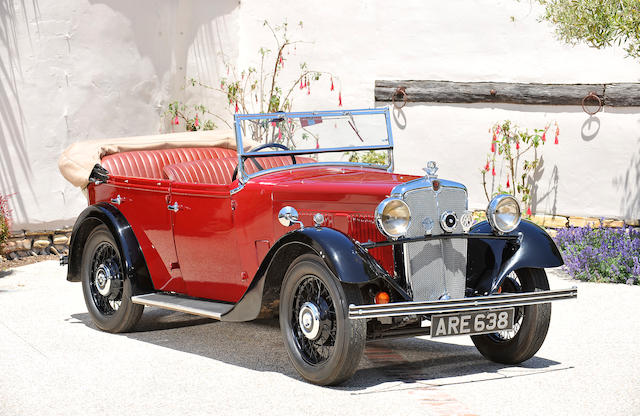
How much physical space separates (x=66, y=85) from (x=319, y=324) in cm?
572

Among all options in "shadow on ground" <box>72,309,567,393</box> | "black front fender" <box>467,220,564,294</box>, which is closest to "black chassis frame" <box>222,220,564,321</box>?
"black front fender" <box>467,220,564,294</box>

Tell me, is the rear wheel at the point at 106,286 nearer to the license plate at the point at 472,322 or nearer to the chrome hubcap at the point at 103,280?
the chrome hubcap at the point at 103,280

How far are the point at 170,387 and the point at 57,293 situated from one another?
11.3 ft

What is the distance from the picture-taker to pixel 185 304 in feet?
18.5

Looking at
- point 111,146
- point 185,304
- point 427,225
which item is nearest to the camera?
point 427,225

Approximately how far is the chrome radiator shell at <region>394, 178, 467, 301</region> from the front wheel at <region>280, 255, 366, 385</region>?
1.39ft

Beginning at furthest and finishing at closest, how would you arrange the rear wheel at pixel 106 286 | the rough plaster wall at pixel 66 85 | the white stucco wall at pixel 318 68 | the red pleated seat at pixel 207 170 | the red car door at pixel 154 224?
the white stucco wall at pixel 318 68 < the rough plaster wall at pixel 66 85 < the red pleated seat at pixel 207 170 < the rear wheel at pixel 106 286 < the red car door at pixel 154 224

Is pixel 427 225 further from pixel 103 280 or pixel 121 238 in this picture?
pixel 103 280

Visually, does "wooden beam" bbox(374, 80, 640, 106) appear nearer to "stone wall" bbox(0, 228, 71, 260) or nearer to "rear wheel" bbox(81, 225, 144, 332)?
"stone wall" bbox(0, 228, 71, 260)

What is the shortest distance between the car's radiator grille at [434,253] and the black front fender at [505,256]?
8.1 inches

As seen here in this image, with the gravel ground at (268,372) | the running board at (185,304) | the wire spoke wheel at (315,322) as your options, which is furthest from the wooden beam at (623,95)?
the wire spoke wheel at (315,322)

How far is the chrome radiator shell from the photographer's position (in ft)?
15.6

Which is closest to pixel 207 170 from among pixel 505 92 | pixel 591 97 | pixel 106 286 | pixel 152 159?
pixel 152 159

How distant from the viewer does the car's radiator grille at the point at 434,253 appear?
476 centimetres
